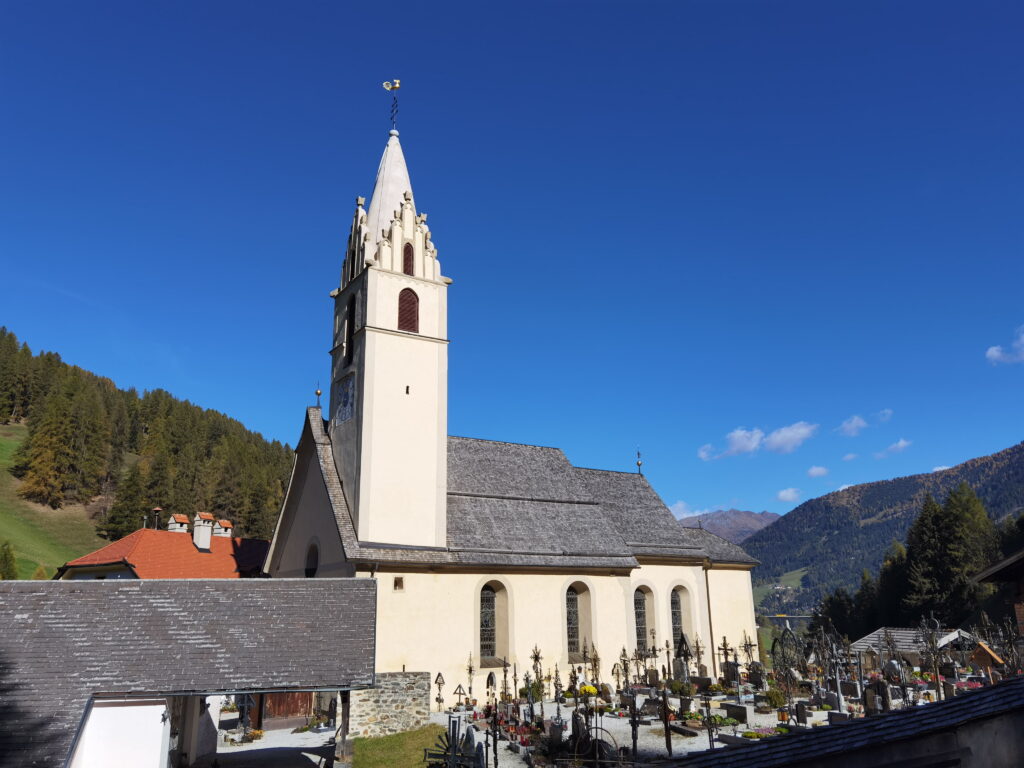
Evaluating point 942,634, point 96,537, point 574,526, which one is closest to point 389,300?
point 574,526

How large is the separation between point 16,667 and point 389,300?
59.9ft

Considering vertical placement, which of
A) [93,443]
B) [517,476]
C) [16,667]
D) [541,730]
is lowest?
[541,730]

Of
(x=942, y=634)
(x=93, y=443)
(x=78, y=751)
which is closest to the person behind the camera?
(x=78, y=751)

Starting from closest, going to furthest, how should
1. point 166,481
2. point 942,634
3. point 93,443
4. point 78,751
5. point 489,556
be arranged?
point 78,751 → point 489,556 → point 942,634 → point 166,481 → point 93,443

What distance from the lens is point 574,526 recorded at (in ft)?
108

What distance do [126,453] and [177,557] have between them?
274 ft

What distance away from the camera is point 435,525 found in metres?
28.5

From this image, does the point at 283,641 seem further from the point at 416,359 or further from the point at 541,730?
the point at 416,359

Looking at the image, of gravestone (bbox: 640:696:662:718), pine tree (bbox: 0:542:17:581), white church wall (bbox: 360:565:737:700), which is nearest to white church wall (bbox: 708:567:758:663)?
white church wall (bbox: 360:565:737:700)

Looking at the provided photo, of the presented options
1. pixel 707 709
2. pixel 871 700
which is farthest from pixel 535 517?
pixel 871 700

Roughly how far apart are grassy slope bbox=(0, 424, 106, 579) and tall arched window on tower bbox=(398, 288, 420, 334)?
177 ft

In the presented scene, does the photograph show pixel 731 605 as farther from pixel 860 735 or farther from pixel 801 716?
pixel 860 735

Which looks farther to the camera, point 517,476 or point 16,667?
point 517,476

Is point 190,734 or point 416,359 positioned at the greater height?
point 416,359
